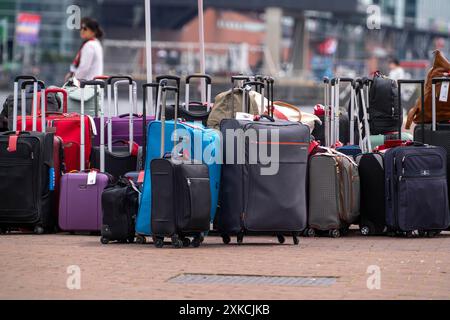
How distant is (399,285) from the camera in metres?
7.53

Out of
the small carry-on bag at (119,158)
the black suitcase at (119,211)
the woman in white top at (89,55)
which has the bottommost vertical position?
the black suitcase at (119,211)

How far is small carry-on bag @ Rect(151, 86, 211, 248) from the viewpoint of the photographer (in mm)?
9242

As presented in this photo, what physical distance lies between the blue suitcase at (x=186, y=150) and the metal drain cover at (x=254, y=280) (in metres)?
1.67

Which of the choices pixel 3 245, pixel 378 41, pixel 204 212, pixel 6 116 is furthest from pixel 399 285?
pixel 378 41

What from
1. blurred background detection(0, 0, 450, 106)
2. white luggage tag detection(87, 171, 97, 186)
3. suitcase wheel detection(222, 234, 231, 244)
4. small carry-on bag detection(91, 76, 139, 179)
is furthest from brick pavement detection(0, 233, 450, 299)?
blurred background detection(0, 0, 450, 106)

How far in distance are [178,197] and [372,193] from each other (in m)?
1.94

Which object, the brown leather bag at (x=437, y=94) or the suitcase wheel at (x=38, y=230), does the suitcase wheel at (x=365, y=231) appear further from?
the suitcase wheel at (x=38, y=230)

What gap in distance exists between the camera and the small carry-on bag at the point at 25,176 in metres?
10.4

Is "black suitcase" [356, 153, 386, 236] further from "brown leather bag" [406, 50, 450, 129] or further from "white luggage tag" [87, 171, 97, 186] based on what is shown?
"white luggage tag" [87, 171, 97, 186]

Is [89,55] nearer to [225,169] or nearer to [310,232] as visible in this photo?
[310,232]

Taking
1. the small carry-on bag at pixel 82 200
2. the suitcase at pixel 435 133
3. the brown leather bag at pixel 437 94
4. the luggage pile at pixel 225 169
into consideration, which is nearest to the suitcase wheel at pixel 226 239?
the luggage pile at pixel 225 169

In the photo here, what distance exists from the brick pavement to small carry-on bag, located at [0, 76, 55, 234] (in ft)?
0.67
